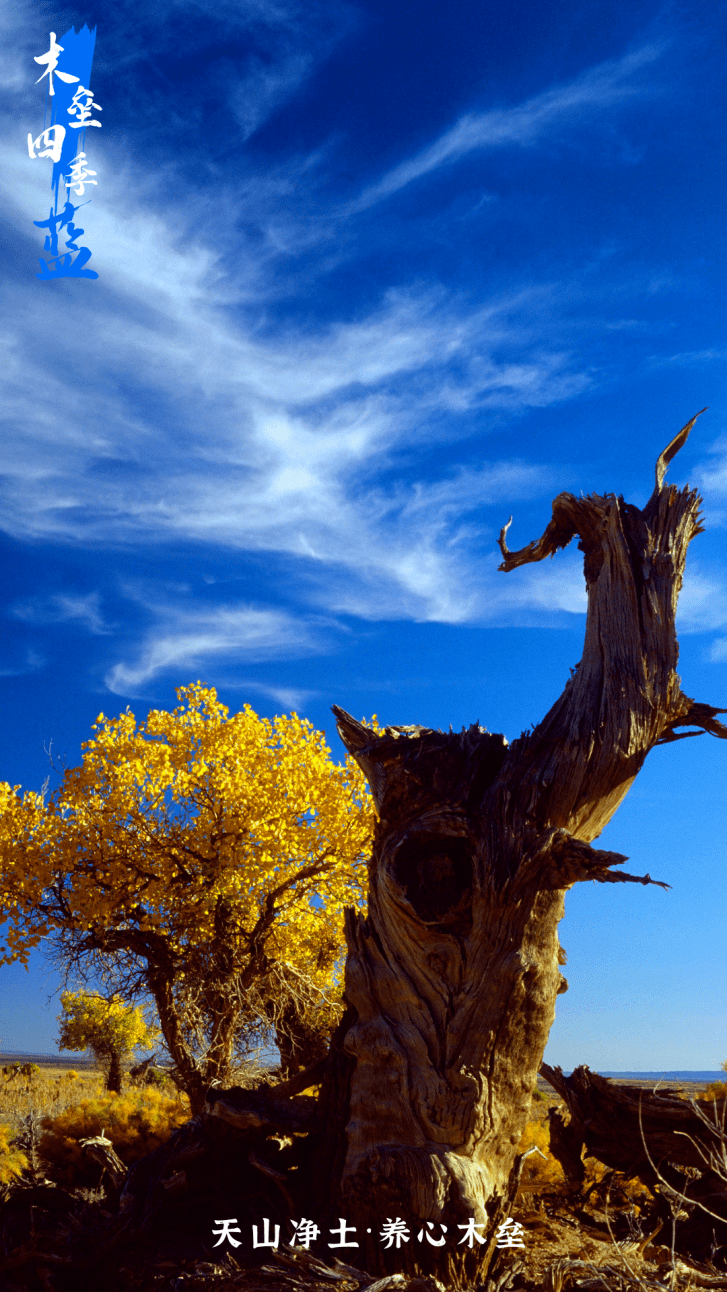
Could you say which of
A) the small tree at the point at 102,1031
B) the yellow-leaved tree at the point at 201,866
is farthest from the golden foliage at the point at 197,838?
the small tree at the point at 102,1031

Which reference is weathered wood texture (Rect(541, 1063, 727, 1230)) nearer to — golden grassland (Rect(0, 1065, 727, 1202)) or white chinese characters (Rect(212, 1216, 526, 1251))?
golden grassland (Rect(0, 1065, 727, 1202))

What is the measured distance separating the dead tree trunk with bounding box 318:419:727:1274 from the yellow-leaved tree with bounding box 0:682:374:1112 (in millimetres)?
7582

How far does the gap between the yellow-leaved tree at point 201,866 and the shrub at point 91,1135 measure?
11.6 feet

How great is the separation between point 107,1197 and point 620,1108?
4942 millimetres

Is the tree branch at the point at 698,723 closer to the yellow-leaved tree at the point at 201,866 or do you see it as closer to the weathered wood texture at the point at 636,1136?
the weathered wood texture at the point at 636,1136

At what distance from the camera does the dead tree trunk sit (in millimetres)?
6848

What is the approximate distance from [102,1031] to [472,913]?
3328 centimetres

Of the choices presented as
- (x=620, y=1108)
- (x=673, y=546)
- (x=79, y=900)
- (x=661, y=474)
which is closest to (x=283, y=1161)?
(x=620, y=1108)

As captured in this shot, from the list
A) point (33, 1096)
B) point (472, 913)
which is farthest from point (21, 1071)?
point (472, 913)

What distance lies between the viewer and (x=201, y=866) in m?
16.1

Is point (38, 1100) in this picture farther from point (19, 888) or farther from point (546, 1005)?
point (546, 1005)

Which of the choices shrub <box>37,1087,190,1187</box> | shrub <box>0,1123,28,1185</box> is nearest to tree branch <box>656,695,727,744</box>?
shrub <box>37,1087,190,1187</box>

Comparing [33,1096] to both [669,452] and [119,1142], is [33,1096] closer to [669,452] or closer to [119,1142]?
[119,1142]

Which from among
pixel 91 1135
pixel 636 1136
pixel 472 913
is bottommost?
pixel 636 1136
